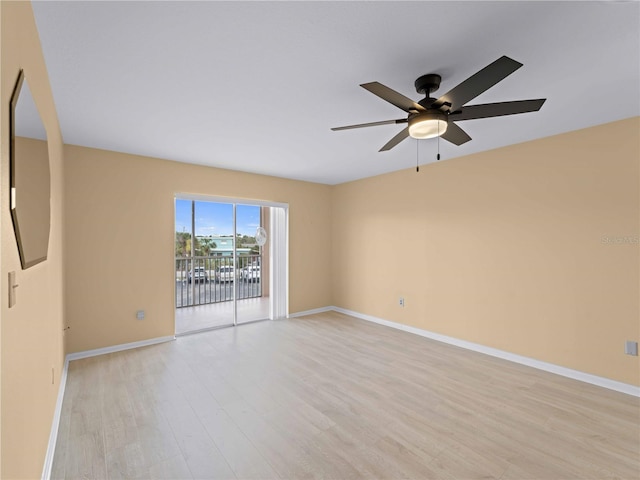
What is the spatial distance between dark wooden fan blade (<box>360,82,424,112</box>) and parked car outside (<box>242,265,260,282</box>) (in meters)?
5.46

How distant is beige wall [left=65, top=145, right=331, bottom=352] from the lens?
355 cm

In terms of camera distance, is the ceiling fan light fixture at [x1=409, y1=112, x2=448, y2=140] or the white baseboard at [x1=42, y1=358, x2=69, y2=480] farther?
the ceiling fan light fixture at [x1=409, y1=112, x2=448, y2=140]

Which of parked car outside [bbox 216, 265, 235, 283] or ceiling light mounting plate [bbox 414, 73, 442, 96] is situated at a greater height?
ceiling light mounting plate [bbox 414, 73, 442, 96]

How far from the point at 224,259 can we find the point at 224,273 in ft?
1.23

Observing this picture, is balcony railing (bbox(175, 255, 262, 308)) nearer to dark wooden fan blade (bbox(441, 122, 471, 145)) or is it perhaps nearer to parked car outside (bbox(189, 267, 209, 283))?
parked car outside (bbox(189, 267, 209, 283))

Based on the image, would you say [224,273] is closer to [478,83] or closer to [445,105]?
[445,105]

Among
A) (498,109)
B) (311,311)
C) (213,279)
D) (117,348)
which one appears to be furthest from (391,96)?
(213,279)

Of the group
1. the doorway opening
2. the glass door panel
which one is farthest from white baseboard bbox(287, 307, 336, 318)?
the glass door panel

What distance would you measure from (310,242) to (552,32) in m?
4.60

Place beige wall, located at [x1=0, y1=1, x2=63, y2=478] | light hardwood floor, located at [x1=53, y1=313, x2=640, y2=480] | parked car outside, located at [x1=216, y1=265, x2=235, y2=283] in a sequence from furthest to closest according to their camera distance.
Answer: parked car outside, located at [x1=216, y1=265, x2=235, y2=283]
light hardwood floor, located at [x1=53, y1=313, x2=640, y2=480]
beige wall, located at [x1=0, y1=1, x2=63, y2=478]

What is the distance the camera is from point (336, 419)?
2.39 metres

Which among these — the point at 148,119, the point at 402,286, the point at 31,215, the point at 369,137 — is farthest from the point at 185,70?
the point at 402,286

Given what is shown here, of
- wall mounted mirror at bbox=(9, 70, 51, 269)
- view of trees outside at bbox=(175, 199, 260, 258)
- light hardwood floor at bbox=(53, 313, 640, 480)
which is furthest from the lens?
view of trees outside at bbox=(175, 199, 260, 258)

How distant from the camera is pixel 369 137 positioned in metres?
3.28
